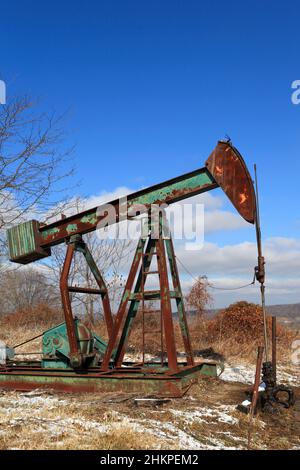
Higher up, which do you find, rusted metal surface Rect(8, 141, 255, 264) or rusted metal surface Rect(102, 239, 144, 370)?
rusted metal surface Rect(8, 141, 255, 264)

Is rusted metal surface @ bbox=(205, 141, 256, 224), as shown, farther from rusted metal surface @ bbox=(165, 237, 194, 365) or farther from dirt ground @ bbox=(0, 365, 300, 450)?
→ dirt ground @ bbox=(0, 365, 300, 450)

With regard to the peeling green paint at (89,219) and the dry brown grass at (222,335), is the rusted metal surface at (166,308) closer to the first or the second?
the peeling green paint at (89,219)

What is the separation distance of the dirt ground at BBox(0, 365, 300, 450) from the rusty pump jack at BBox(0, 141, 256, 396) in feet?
1.24

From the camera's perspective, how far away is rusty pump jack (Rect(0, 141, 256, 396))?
6.38m

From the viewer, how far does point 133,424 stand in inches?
174

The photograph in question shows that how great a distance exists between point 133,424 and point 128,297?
2.60m

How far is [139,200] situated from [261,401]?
3.26m

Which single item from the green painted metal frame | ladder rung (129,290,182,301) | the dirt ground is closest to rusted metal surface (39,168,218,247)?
ladder rung (129,290,182,301)

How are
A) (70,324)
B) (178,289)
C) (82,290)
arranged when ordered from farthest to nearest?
1. (82,290)
2. (178,289)
3. (70,324)

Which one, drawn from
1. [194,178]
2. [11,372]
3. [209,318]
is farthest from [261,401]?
[209,318]

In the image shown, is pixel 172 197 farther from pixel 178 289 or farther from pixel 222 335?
pixel 222 335

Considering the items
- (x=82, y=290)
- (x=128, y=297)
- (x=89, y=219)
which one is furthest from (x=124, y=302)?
(x=89, y=219)
